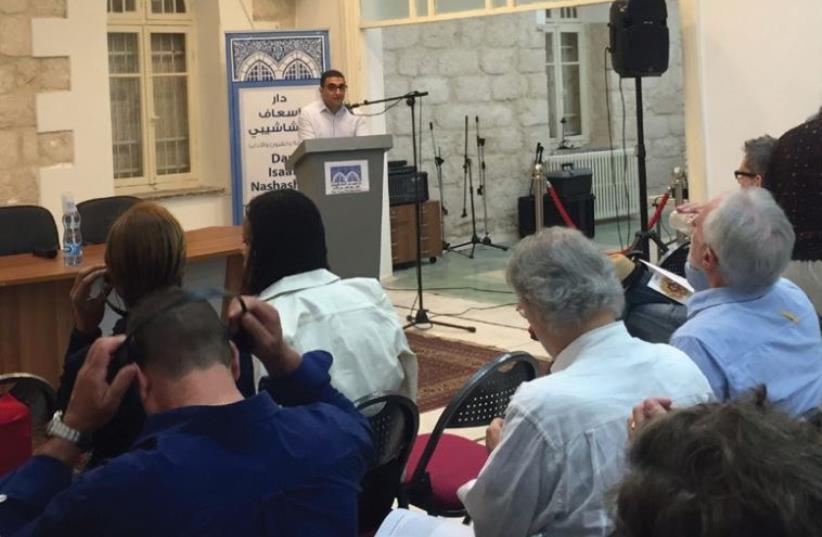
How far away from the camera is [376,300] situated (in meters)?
2.79

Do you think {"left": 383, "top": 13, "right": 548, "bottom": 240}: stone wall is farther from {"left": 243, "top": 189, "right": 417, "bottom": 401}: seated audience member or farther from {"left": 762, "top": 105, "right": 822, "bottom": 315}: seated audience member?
{"left": 243, "top": 189, "right": 417, "bottom": 401}: seated audience member

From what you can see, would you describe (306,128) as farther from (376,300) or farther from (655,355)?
(655,355)

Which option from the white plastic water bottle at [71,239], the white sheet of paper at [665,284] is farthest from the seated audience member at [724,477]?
the white plastic water bottle at [71,239]

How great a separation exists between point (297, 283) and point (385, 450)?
509mm

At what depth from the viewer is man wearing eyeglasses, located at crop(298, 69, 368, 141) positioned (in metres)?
6.98

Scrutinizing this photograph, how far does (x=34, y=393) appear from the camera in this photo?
8.72 feet

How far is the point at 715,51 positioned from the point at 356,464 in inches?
188

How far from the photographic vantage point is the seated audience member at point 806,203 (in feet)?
11.6

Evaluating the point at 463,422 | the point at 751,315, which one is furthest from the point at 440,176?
the point at 751,315

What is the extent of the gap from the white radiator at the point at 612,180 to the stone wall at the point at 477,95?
0.74 meters

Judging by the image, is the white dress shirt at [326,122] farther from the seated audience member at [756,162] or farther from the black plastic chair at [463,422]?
the black plastic chair at [463,422]

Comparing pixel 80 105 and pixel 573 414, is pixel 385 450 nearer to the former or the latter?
pixel 573 414

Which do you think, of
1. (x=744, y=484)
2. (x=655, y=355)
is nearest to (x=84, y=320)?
(x=655, y=355)

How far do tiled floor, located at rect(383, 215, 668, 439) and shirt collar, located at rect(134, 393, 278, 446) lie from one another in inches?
118
